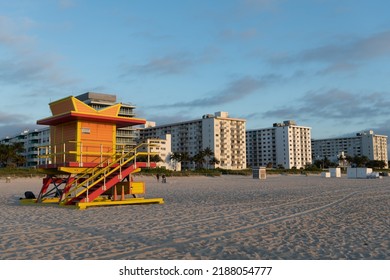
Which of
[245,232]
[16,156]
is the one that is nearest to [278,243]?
[245,232]

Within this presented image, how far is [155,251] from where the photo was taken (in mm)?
8219

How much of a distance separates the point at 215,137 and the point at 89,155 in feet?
456

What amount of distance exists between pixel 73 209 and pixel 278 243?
10923mm

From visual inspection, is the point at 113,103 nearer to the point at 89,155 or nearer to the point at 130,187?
the point at 89,155

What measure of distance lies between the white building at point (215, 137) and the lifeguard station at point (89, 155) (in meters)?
135

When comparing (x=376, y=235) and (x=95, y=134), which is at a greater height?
(x=95, y=134)

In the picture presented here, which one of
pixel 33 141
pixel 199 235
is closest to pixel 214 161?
pixel 33 141

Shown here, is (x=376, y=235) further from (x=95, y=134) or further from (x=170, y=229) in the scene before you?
(x=95, y=134)

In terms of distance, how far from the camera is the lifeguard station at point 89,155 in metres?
18.4

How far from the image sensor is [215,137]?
6225 inches

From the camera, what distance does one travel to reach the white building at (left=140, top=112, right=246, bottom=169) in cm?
15925

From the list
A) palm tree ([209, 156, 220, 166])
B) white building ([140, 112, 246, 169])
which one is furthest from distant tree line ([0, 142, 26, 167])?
palm tree ([209, 156, 220, 166])

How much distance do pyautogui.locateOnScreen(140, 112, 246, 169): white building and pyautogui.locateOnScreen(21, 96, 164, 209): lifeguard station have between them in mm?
135478

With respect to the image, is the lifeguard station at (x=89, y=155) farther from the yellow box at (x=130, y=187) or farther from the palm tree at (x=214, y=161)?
the palm tree at (x=214, y=161)
